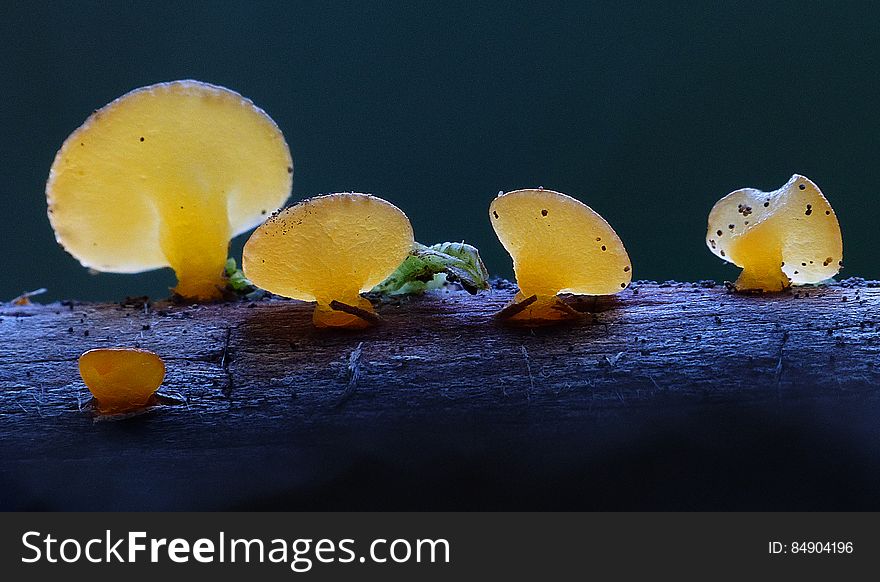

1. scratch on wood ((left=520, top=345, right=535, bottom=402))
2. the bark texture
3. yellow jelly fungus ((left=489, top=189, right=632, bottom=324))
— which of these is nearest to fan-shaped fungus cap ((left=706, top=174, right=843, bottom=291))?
the bark texture

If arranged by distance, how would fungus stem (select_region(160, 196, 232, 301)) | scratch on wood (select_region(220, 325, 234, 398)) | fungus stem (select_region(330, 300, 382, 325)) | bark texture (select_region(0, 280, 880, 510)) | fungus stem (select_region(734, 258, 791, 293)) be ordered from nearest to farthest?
1. bark texture (select_region(0, 280, 880, 510))
2. scratch on wood (select_region(220, 325, 234, 398))
3. fungus stem (select_region(330, 300, 382, 325))
4. fungus stem (select_region(734, 258, 791, 293))
5. fungus stem (select_region(160, 196, 232, 301))

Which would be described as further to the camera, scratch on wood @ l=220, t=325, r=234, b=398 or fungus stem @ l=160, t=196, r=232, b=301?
fungus stem @ l=160, t=196, r=232, b=301

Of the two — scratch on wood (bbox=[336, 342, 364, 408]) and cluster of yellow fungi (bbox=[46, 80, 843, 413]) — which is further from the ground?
cluster of yellow fungi (bbox=[46, 80, 843, 413])

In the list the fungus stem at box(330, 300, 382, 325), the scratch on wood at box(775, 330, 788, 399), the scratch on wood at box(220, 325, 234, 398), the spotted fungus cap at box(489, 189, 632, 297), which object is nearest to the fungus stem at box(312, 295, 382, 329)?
the fungus stem at box(330, 300, 382, 325)

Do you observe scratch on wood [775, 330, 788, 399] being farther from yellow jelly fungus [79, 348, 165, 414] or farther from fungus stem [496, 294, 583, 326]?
yellow jelly fungus [79, 348, 165, 414]

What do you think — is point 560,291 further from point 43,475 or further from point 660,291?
point 43,475

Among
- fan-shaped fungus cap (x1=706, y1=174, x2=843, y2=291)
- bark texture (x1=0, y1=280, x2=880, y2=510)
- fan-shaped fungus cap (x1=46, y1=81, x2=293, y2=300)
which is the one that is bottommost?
bark texture (x1=0, y1=280, x2=880, y2=510)

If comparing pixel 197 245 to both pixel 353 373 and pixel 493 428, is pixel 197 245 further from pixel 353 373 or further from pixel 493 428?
pixel 493 428

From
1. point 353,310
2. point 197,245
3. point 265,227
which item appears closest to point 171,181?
point 197,245

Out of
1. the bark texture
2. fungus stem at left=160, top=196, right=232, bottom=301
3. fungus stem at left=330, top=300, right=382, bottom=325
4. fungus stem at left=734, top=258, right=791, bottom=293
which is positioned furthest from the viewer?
fungus stem at left=160, top=196, right=232, bottom=301
